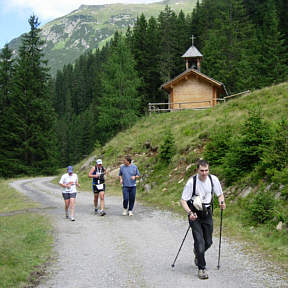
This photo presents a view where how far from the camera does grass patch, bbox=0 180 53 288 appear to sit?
591 centimetres

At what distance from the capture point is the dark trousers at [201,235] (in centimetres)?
586

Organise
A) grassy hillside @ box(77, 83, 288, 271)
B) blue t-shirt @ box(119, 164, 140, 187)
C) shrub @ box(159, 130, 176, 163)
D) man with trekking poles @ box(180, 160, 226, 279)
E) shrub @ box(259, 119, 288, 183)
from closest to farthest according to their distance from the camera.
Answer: man with trekking poles @ box(180, 160, 226, 279), grassy hillside @ box(77, 83, 288, 271), shrub @ box(259, 119, 288, 183), blue t-shirt @ box(119, 164, 140, 187), shrub @ box(159, 130, 176, 163)

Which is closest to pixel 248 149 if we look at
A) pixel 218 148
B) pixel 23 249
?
pixel 218 148

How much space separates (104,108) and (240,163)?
100 feet

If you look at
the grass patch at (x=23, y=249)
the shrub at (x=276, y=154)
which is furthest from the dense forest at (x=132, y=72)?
the shrub at (x=276, y=154)

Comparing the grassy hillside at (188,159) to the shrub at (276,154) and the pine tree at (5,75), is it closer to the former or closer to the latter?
the shrub at (276,154)

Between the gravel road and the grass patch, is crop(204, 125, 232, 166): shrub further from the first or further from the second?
the grass patch

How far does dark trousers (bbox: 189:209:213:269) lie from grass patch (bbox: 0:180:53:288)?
2828 millimetres

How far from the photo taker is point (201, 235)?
6055 mm

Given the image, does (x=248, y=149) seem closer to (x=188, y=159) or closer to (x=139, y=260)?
(x=188, y=159)

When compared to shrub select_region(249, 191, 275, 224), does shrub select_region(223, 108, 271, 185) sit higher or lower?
higher

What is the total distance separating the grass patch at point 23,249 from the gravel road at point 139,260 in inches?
10.6

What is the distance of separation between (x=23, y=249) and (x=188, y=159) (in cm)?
1068

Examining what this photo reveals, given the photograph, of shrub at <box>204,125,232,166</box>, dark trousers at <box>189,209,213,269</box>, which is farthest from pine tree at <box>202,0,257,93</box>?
dark trousers at <box>189,209,213,269</box>
